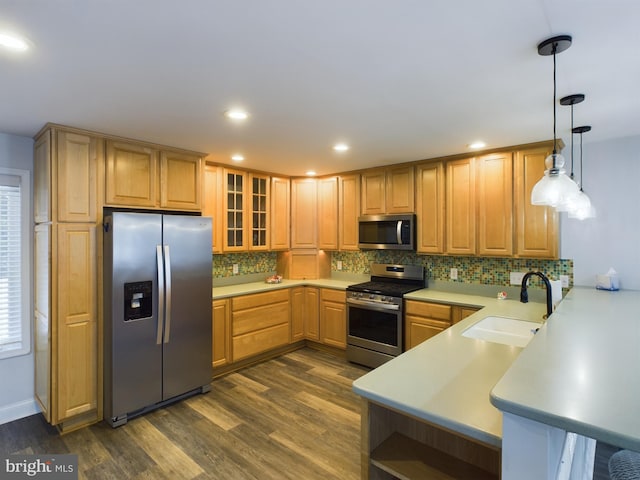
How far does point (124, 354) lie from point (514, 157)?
12.5 ft

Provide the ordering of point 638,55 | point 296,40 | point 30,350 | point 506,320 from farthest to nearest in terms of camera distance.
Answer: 1. point 30,350
2. point 506,320
3. point 638,55
4. point 296,40

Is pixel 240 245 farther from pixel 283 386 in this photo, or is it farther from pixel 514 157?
pixel 514 157

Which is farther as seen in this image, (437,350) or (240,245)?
(240,245)

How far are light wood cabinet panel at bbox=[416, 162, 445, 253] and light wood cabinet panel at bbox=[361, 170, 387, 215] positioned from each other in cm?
44

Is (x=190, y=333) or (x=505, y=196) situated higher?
(x=505, y=196)

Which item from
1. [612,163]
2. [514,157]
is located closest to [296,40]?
[514,157]

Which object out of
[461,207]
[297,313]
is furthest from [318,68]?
[297,313]

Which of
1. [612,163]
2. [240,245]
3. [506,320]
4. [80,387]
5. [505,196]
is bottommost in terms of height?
[80,387]

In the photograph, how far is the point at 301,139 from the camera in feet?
9.61

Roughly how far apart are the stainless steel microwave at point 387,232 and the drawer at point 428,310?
65cm

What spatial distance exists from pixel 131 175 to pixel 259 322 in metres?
2.04

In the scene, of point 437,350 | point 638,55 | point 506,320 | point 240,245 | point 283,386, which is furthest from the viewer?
point 240,245

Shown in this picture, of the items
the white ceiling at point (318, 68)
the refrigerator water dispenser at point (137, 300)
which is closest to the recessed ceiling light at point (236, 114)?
the white ceiling at point (318, 68)

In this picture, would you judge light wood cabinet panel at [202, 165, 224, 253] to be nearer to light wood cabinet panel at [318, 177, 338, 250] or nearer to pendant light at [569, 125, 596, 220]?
light wood cabinet panel at [318, 177, 338, 250]
